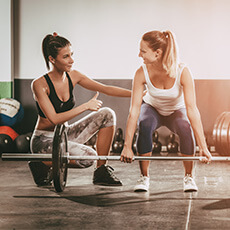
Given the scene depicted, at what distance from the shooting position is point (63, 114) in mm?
2723

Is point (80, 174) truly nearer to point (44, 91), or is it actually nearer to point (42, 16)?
point (44, 91)

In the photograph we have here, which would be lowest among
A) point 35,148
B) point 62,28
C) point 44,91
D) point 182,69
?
point 35,148

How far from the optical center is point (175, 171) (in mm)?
3576

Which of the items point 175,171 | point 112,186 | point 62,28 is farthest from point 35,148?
point 62,28

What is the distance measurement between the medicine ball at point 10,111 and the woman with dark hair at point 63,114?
2.02 meters

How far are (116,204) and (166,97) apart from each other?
760 millimetres

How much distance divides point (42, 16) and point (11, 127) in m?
1.46

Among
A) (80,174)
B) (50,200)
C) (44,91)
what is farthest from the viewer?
(80,174)

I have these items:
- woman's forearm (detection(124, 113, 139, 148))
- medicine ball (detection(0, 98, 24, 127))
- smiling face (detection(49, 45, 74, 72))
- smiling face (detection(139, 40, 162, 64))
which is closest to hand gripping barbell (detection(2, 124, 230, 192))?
woman's forearm (detection(124, 113, 139, 148))

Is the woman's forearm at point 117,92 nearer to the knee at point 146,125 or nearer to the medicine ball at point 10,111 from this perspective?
the knee at point 146,125

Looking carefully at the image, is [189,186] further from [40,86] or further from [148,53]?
[40,86]

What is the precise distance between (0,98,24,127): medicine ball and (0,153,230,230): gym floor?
156 centimetres

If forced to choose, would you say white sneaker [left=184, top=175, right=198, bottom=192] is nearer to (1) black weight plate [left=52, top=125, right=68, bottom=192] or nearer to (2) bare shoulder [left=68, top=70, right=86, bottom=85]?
(1) black weight plate [left=52, top=125, right=68, bottom=192]

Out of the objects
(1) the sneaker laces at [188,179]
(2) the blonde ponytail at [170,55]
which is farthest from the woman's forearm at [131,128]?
(1) the sneaker laces at [188,179]
